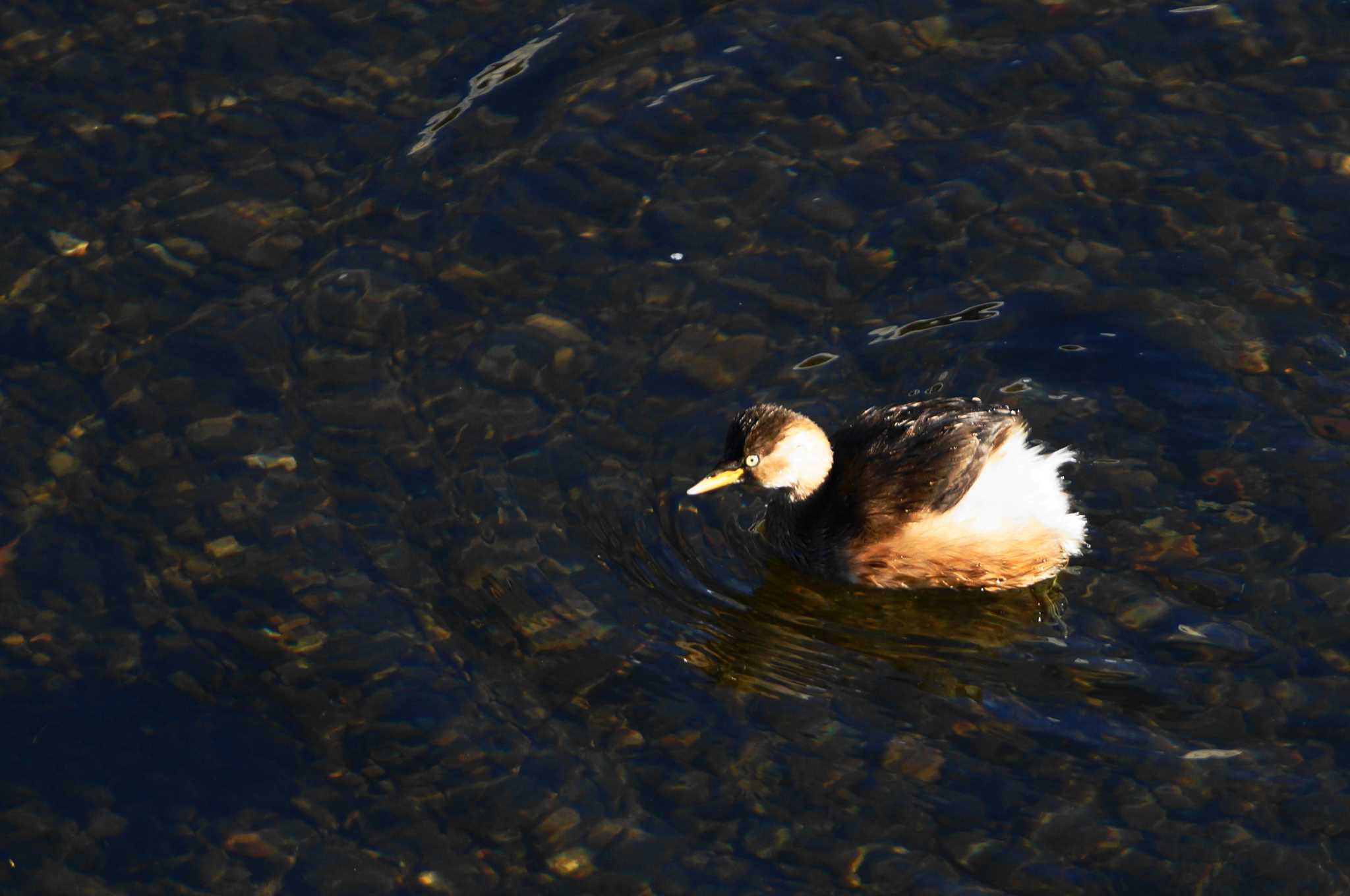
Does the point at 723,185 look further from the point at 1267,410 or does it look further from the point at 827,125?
the point at 1267,410

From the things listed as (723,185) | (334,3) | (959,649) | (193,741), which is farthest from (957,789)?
(334,3)

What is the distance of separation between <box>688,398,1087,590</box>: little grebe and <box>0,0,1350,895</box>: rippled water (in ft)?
0.72

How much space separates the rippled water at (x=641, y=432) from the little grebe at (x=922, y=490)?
0.22 metres

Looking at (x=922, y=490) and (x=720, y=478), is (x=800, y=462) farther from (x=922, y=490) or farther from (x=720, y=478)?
(x=922, y=490)

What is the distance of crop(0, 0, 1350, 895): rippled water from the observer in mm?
6938

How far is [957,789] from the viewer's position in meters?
6.91

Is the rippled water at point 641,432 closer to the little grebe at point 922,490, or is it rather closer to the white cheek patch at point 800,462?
the little grebe at point 922,490

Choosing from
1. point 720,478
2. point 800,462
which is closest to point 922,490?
point 800,462

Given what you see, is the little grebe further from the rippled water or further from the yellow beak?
the rippled water

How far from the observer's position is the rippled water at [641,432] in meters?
6.94

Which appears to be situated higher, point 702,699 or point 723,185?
point 723,185

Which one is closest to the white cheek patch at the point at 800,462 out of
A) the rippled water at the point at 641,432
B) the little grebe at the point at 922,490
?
the little grebe at the point at 922,490

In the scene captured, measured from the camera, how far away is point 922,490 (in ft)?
25.2

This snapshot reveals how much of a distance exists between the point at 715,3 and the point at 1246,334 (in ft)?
13.0
